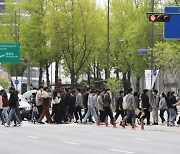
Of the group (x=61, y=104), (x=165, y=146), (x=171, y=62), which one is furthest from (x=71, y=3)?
(x=165, y=146)

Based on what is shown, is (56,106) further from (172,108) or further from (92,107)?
(172,108)

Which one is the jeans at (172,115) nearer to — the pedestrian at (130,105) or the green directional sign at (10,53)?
the pedestrian at (130,105)

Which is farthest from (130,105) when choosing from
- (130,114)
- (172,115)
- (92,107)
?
(92,107)

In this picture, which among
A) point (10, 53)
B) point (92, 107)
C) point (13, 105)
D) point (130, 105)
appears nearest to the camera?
point (130, 105)

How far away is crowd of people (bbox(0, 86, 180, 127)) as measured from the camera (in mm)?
34000

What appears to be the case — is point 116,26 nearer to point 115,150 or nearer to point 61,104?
point 61,104

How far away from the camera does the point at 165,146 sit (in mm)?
21938

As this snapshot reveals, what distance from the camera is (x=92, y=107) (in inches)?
1441

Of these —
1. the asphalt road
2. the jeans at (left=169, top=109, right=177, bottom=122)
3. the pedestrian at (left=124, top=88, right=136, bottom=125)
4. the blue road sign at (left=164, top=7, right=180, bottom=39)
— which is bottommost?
the asphalt road

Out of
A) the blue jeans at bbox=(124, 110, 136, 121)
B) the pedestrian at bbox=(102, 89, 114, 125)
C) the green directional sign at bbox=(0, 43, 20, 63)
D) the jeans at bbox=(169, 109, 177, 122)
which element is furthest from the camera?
the green directional sign at bbox=(0, 43, 20, 63)

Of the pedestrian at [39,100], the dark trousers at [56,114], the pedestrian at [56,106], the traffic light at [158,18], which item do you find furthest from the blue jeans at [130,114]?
the traffic light at [158,18]

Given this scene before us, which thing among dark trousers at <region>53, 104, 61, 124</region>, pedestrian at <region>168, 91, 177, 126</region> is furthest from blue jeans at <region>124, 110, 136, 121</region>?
dark trousers at <region>53, 104, 61, 124</region>

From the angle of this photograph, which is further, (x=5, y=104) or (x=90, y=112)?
(x=90, y=112)

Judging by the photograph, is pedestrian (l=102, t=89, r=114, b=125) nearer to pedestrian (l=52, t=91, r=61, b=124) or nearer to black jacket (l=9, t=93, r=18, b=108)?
pedestrian (l=52, t=91, r=61, b=124)
